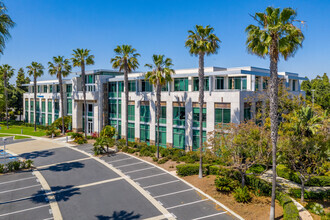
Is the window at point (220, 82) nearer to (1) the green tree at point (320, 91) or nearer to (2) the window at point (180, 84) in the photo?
(2) the window at point (180, 84)

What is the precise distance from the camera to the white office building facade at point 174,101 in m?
31.5

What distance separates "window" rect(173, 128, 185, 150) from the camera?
118 feet

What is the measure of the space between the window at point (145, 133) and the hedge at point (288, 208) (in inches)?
945

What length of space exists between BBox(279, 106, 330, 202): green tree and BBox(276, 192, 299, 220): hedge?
7.27 ft

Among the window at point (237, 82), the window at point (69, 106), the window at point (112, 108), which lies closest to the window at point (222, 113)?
the window at point (237, 82)

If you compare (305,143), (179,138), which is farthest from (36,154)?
(305,143)

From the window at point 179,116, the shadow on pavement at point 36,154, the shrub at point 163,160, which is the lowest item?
the shadow on pavement at point 36,154

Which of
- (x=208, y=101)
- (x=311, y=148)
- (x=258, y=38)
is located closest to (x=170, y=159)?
A: (x=208, y=101)

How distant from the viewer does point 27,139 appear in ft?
163

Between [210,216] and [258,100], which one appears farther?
[258,100]

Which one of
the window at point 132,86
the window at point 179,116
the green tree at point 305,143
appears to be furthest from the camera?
the window at point 132,86

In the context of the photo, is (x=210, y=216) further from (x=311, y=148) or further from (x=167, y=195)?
(x=311, y=148)

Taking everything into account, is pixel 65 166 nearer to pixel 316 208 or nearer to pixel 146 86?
pixel 146 86

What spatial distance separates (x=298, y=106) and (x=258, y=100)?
5.49m
